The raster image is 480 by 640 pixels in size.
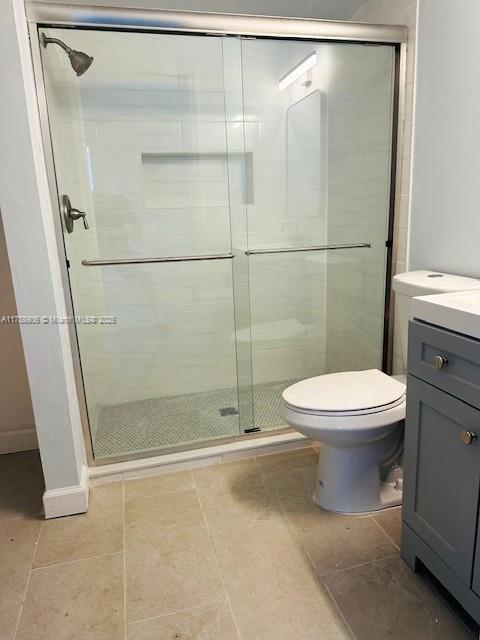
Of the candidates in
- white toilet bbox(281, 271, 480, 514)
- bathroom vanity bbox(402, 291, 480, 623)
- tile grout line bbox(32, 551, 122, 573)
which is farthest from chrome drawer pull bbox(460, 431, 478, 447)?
tile grout line bbox(32, 551, 122, 573)

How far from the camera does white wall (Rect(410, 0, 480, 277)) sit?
158 cm

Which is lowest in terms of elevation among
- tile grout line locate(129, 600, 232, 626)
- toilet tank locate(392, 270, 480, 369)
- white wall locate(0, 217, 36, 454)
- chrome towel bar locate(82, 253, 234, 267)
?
tile grout line locate(129, 600, 232, 626)

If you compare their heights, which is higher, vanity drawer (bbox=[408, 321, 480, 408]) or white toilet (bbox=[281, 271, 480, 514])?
vanity drawer (bbox=[408, 321, 480, 408])

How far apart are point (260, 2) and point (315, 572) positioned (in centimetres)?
248

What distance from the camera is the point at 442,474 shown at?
1.17 metres

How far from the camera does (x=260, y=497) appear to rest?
5.74 ft

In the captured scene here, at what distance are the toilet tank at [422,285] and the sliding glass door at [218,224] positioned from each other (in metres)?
0.50

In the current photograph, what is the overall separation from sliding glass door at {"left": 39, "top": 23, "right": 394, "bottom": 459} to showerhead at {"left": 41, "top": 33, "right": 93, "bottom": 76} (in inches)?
5.5

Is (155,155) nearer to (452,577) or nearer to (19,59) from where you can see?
(19,59)

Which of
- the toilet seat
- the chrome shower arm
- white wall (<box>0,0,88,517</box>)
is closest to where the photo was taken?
white wall (<box>0,0,88,517</box>)

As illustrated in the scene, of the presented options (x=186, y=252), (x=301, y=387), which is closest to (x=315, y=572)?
(x=301, y=387)

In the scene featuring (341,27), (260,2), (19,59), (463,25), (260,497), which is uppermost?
(260,2)

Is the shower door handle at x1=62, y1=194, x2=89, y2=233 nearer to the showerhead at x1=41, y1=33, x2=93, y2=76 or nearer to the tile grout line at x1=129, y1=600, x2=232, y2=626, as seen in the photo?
the showerhead at x1=41, y1=33, x2=93, y2=76

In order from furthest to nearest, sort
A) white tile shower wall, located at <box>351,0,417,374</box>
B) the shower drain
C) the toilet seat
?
the shower drain
white tile shower wall, located at <box>351,0,417,374</box>
the toilet seat
